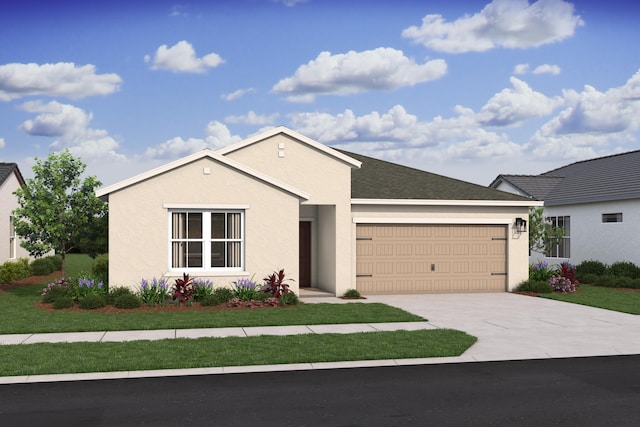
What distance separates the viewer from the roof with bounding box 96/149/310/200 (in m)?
17.7

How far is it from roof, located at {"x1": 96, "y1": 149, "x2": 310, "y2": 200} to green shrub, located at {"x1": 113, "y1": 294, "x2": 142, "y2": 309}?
2911 millimetres

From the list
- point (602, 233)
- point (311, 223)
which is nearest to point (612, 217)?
point (602, 233)

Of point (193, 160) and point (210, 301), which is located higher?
point (193, 160)

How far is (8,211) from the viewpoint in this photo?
29078mm

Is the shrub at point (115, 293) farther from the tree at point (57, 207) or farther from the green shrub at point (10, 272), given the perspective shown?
the green shrub at point (10, 272)

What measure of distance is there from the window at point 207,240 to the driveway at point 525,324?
9.65ft

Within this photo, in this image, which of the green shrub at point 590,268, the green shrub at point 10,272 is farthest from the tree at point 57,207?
the green shrub at point 590,268

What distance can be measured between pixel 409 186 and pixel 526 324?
8.67m

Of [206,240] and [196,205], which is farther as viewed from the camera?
[206,240]

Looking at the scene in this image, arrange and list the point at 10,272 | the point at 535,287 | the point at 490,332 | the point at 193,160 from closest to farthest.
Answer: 1. the point at 490,332
2. the point at 193,160
3. the point at 535,287
4. the point at 10,272

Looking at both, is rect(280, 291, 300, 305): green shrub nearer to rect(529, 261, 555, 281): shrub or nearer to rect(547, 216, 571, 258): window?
rect(529, 261, 555, 281): shrub

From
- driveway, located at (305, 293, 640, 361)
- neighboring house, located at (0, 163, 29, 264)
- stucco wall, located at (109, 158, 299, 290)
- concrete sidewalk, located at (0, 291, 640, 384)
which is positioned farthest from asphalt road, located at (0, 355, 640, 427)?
neighboring house, located at (0, 163, 29, 264)

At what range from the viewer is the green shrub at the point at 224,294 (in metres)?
17.4

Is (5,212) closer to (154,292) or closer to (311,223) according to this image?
(311,223)
